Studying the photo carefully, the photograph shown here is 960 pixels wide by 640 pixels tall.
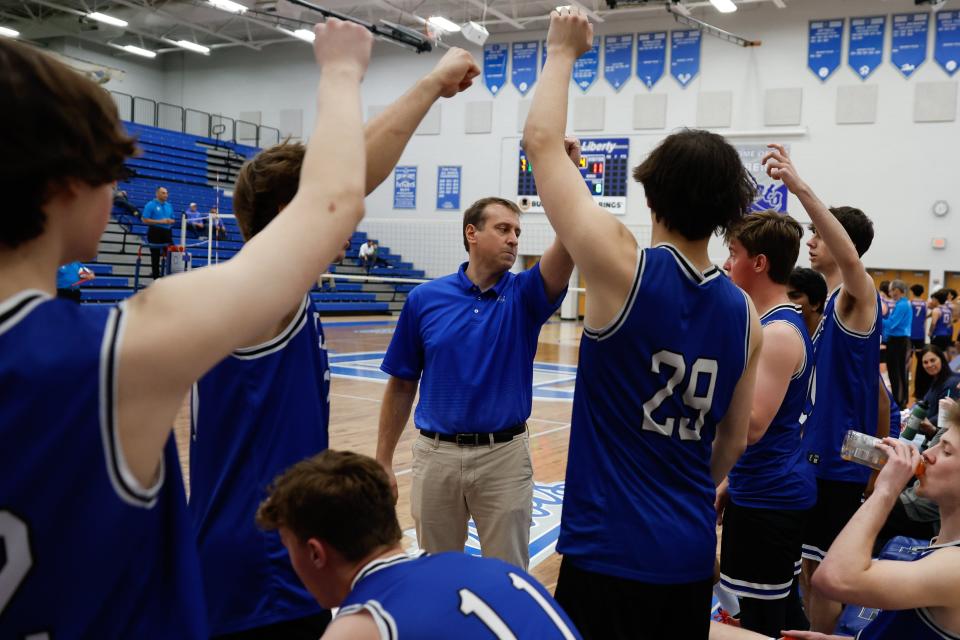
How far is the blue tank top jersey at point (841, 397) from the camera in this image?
12.5ft

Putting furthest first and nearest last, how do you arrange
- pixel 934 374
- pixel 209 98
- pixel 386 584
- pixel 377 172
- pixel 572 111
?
pixel 209 98 → pixel 572 111 → pixel 934 374 → pixel 377 172 → pixel 386 584

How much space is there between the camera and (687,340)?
2.01 metres

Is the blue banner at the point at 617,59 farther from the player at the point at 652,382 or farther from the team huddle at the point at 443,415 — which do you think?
the player at the point at 652,382

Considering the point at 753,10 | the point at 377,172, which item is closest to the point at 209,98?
the point at 753,10

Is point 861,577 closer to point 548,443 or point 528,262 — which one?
point 548,443

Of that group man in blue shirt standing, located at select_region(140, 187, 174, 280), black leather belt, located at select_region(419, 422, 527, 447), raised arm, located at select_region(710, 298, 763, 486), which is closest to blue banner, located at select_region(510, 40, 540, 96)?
man in blue shirt standing, located at select_region(140, 187, 174, 280)

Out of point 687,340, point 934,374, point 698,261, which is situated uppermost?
point 698,261

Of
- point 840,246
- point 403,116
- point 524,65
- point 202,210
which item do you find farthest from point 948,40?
point 403,116

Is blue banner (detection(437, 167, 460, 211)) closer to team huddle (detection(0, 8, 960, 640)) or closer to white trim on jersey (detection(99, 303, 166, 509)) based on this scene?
team huddle (detection(0, 8, 960, 640))

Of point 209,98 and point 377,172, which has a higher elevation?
point 209,98

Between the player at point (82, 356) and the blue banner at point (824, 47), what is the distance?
21840mm

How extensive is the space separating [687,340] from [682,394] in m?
0.14

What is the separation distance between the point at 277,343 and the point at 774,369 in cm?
194

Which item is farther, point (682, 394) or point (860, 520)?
point (860, 520)
